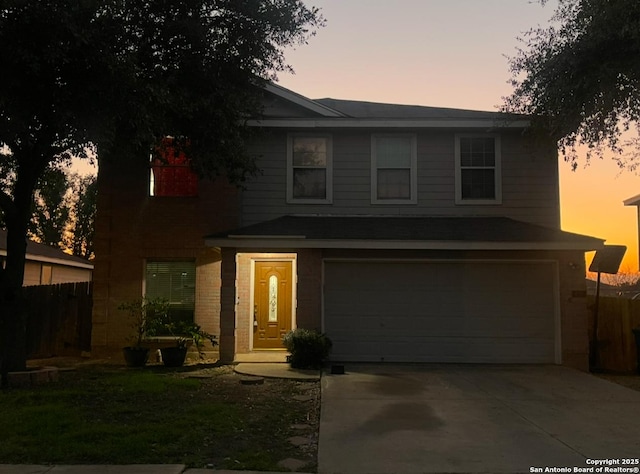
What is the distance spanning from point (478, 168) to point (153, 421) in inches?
382

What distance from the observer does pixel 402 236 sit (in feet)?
40.7

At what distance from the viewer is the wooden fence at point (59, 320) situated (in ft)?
45.8

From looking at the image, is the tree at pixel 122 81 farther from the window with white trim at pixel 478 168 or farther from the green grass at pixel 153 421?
the window with white trim at pixel 478 168

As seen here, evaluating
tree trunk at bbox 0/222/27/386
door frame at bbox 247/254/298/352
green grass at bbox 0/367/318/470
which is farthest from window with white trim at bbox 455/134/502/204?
tree trunk at bbox 0/222/27/386

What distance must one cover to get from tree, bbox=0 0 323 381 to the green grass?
2.08 meters

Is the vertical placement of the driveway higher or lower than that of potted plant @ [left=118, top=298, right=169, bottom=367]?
lower

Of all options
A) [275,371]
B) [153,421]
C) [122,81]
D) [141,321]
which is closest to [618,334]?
[275,371]

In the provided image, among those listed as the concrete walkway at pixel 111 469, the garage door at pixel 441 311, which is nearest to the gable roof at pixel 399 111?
the garage door at pixel 441 311

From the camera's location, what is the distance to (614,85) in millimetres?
10703

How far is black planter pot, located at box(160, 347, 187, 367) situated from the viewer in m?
12.2

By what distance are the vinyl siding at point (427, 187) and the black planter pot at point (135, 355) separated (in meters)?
3.70

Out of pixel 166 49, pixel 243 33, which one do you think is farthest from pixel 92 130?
pixel 243 33

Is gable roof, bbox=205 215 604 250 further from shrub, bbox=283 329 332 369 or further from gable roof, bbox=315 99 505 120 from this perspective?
gable roof, bbox=315 99 505 120

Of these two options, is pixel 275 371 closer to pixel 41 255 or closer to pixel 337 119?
pixel 337 119
